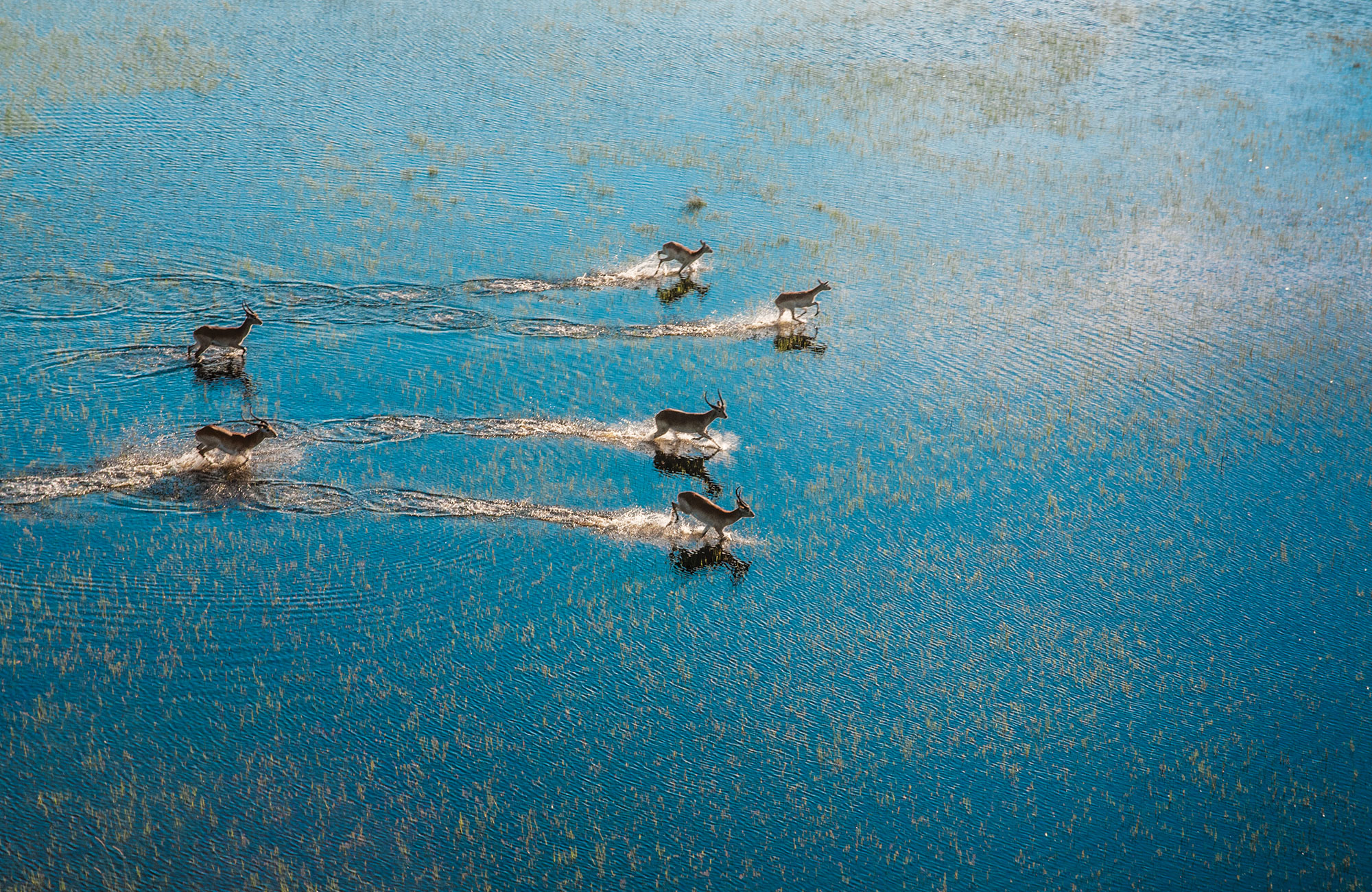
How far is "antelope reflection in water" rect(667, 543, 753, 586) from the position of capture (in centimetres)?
1584

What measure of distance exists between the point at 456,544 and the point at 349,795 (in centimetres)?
442

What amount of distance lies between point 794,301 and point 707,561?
7003mm

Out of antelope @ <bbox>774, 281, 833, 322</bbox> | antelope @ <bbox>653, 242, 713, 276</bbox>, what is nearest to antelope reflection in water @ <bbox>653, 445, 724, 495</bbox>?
antelope @ <bbox>774, 281, 833, 322</bbox>

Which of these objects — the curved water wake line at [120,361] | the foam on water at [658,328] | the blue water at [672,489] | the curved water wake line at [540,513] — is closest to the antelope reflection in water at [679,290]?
the blue water at [672,489]

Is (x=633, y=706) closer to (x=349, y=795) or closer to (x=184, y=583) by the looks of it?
(x=349, y=795)

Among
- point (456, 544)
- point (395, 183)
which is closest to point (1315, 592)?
point (456, 544)

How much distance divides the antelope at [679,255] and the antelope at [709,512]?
7.85 metres

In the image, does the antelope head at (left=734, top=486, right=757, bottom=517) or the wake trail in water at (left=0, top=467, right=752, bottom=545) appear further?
the wake trail in water at (left=0, top=467, right=752, bottom=545)

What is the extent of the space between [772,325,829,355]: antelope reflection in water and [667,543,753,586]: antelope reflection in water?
5.92 meters

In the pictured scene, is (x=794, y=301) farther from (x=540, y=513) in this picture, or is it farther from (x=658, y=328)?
(x=540, y=513)

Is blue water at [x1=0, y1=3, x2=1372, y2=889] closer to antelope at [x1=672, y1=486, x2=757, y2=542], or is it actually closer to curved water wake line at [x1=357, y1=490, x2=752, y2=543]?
curved water wake line at [x1=357, y1=490, x2=752, y2=543]

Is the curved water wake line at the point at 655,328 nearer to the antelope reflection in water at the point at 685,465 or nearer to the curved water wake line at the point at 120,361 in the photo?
the antelope reflection in water at the point at 685,465

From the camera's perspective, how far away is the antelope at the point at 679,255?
22922 mm

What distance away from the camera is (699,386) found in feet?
64.7
